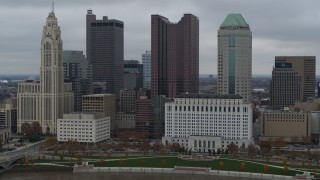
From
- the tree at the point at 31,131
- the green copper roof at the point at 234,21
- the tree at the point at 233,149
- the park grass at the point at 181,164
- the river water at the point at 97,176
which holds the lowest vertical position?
the river water at the point at 97,176

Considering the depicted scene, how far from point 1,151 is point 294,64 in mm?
72996

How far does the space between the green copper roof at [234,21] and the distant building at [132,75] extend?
46.0m

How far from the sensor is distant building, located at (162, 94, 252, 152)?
77562 millimetres

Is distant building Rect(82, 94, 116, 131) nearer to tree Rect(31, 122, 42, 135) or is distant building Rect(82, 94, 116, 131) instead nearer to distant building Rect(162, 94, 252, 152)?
tree Rect(31, 122, 42, 135)

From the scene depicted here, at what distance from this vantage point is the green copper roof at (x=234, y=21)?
10006 centimetres

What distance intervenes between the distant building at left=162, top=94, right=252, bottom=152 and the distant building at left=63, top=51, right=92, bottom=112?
33.6m

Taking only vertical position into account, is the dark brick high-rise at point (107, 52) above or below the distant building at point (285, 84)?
above

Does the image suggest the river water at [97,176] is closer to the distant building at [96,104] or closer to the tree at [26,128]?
the tree at [26,128]

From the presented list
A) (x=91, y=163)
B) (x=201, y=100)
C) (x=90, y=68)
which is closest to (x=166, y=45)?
(x=90, y=68)

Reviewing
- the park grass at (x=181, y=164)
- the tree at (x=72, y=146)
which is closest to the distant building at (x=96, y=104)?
the tree at (x=72, y=146)

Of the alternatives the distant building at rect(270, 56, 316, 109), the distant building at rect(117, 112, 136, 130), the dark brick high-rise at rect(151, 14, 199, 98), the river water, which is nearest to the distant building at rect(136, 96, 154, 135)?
the distant building at rect(117, 112, 136, 130)

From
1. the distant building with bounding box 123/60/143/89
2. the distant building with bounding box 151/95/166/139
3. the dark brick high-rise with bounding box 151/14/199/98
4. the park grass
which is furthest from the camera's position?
the distant building with bounding box 123/60/143/89

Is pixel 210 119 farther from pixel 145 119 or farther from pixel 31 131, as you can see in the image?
pixel 31 131

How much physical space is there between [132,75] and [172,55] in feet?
130
